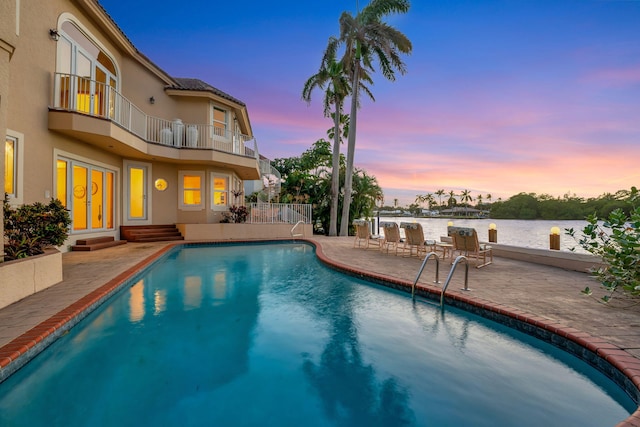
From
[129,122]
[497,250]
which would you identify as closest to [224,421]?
[497,250]

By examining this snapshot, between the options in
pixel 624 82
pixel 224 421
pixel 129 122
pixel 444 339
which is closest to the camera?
pixel 224 421

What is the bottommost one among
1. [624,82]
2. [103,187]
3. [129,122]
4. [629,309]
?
[629,309]

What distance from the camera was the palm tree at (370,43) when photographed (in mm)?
15703

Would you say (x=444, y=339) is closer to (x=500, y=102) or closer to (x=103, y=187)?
(x=103, y=187)

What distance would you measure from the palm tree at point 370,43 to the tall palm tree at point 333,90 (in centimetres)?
80

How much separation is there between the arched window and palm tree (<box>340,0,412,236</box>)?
36.8 ft

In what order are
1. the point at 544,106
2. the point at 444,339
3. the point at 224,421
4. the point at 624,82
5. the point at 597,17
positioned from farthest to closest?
the point at 544,106 < the point at 624,82 < the point at 597,17 < the point at 444,339 < the point at 224,421

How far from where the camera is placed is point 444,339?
4.04 metres

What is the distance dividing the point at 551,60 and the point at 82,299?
19.8 metres

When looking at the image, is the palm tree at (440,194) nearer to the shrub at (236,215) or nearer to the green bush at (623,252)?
the shrub at (236,215)

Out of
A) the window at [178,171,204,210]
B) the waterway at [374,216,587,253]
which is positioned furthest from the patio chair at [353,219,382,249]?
the window at [178,171,204,210]

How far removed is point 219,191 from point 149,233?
3.98 m

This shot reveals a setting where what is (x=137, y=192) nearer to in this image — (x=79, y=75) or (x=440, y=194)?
(x=79, y=75)

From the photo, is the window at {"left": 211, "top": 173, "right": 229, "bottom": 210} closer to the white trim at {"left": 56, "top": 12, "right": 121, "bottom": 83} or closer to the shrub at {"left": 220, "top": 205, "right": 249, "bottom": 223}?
the shrub at {"left": 220, "top": 205, "right": 249, "bottom": 223}
